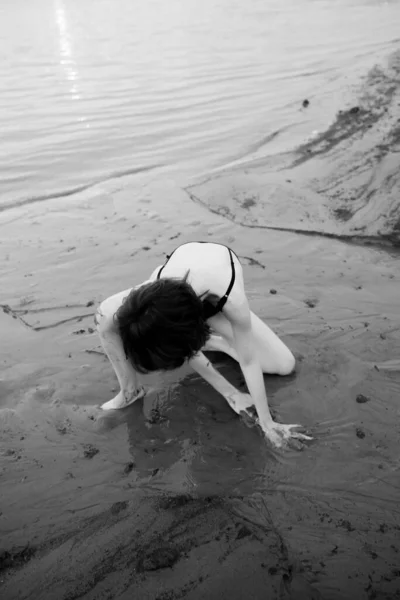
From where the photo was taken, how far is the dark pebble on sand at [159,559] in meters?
2.36

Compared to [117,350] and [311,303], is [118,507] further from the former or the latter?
[311,303]

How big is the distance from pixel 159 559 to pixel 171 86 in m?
9.67

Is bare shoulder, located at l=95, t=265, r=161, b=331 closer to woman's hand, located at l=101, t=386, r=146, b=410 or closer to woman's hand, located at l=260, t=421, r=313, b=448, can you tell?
woman's hand, located at l=101, t=386, r=146, b=410

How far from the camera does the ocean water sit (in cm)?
736

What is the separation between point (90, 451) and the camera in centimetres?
296

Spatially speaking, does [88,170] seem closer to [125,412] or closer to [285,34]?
[125,412]

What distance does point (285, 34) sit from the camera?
14.3 meters

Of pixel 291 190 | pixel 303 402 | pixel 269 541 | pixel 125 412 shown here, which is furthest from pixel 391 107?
pixel 269 541

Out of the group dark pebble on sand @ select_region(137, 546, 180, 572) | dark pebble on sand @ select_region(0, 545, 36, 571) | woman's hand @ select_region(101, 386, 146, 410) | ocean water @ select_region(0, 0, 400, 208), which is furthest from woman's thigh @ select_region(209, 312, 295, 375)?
ocean water @ select_region(0, 0, 400, 208)

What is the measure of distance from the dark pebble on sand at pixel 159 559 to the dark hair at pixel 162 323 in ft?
2.63

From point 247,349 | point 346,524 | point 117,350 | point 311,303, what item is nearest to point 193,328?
point 247,349

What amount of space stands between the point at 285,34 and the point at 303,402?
44.1ft

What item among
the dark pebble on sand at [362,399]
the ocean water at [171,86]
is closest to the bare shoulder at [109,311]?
the dark pebble on sand at [362,399]

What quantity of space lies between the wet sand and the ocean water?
8.99 feet
